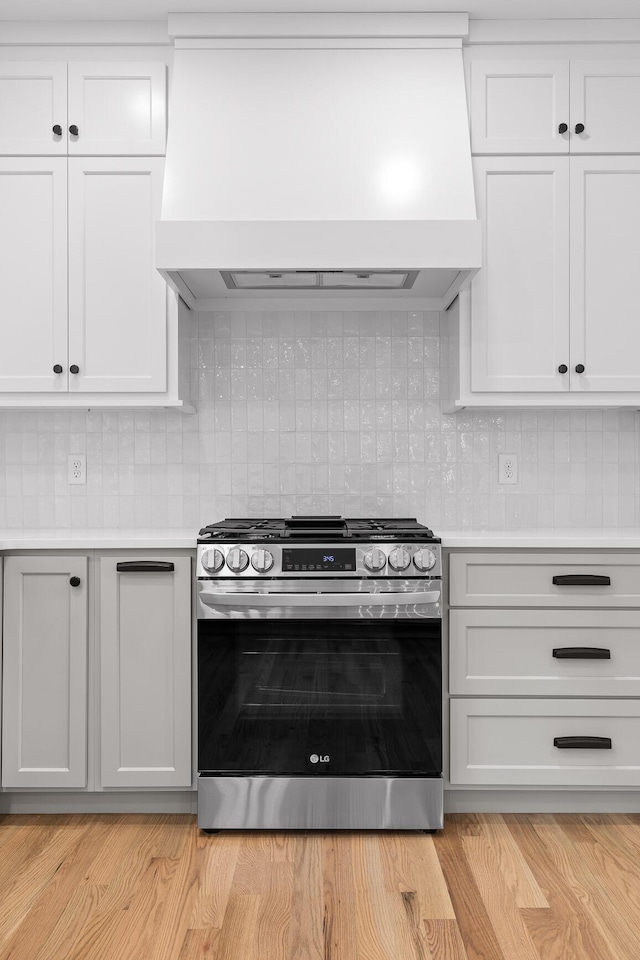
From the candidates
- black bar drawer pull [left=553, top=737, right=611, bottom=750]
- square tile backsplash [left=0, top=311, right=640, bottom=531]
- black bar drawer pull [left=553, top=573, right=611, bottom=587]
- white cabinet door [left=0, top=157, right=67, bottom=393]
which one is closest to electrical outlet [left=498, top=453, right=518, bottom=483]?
square tile backsplash [left=0, top=311, right=640, bottom=531]

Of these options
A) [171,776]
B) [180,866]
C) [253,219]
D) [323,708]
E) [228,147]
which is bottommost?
[180,866]

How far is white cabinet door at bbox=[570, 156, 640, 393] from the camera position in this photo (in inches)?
102

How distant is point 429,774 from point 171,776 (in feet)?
2.79

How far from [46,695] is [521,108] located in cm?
263

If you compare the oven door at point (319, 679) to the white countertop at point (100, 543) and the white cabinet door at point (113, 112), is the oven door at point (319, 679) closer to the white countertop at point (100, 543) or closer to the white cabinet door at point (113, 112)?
the white countertop at point (100, 543)

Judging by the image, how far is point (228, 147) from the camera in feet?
8.09

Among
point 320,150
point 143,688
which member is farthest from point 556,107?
point 143,688


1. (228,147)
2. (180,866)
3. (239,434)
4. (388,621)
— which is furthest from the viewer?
(239,434)

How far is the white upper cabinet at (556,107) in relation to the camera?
2.59 m

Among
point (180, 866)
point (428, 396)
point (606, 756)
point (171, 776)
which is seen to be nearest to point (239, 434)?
point (428, 396)

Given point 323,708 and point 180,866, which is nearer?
point 180,866

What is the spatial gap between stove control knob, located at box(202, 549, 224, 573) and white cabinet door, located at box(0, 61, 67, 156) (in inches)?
61.1

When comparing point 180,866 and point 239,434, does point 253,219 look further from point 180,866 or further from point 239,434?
point 180,866

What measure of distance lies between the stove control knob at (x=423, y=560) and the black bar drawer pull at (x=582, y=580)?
44cm
